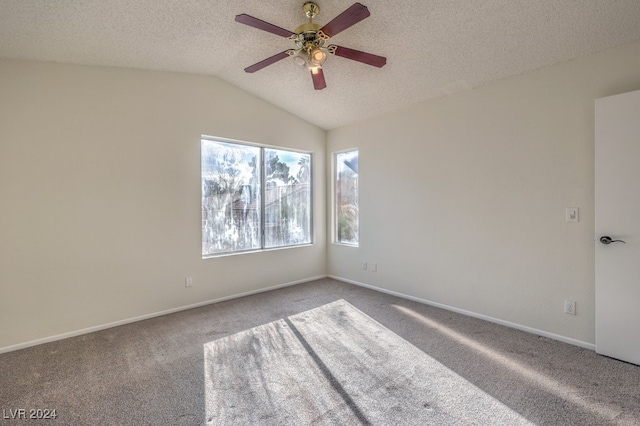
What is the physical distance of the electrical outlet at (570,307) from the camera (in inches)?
110

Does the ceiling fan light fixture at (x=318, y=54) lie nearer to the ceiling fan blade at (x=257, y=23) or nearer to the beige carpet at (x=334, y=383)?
the ceiling fan blade at (x=257, y=23)

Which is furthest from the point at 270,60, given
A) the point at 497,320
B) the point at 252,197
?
the point at 497,320

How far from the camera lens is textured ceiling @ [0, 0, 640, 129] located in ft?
7.73

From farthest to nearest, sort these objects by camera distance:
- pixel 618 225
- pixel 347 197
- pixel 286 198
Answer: pixel 347 197 < pixel 286 198 < pixel 618 225

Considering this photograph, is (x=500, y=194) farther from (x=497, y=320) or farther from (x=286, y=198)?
(x=286, y=198)

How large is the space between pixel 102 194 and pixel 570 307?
4.75 metres

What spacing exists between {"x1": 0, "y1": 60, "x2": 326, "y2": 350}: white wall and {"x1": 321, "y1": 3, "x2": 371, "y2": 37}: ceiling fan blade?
2.36 metres

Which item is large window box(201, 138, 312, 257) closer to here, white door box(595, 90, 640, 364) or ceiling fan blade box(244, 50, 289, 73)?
ceiling fan blade box(244, 50, 289, 73)

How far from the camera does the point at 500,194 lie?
3.25 metres

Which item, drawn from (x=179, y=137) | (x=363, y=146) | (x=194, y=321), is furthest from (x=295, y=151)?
(x=194, y=321)

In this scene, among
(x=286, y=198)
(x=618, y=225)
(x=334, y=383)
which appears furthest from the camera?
(x=286, y=198)

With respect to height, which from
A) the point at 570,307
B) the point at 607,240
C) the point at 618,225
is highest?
the point at 618,225

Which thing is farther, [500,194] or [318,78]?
[500,194]

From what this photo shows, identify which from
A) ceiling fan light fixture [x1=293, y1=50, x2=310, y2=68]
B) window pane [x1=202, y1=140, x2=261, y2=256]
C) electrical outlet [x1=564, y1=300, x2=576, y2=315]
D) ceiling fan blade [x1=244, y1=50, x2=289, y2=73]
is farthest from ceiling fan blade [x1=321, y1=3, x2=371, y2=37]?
electrical outlet [x1=564, y1=300, x2=576, y2=315]
